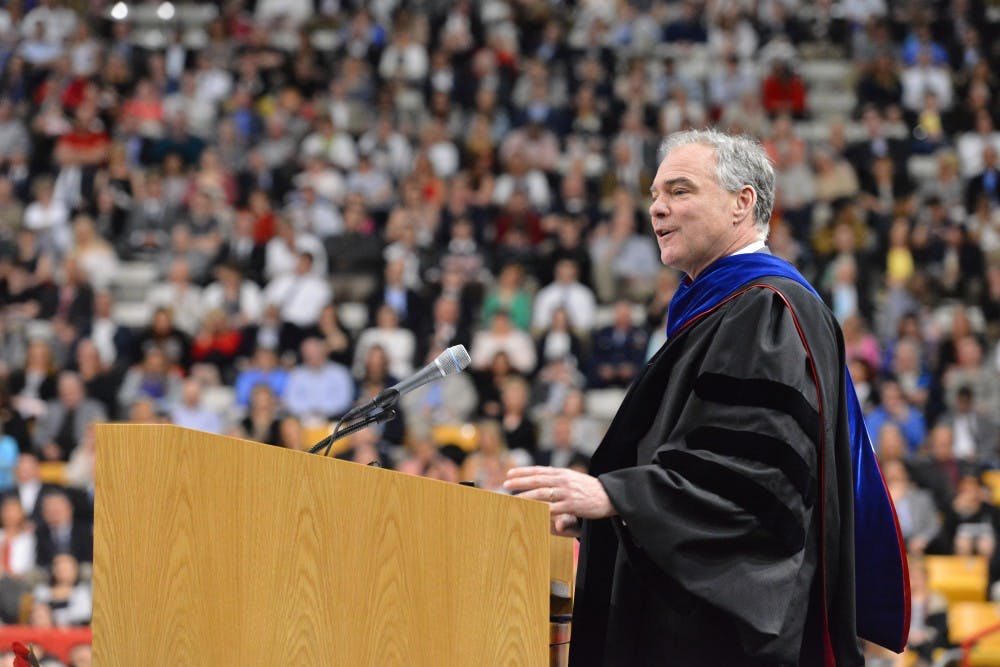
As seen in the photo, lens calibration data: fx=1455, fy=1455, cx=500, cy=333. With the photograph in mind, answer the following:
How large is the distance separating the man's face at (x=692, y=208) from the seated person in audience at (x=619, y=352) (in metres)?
6.92

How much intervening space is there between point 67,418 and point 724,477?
25.1 feet

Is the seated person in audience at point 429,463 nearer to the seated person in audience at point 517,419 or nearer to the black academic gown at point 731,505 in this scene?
the seated person in audience at point 517,419

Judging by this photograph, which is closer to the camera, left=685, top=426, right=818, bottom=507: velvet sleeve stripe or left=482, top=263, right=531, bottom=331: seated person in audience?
left=685, top=426, right=818, bottom=507: velvet sleeve stripe

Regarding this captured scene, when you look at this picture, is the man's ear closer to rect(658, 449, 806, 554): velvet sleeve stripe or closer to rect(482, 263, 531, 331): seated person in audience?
rect(658, 449, 806, 554): velvet sleeve stripe

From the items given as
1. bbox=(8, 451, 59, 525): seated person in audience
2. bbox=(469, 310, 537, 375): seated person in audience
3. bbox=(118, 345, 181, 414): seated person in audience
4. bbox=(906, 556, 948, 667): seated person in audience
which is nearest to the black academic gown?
bbox=(906, 556, 948, 667): seated person in audience

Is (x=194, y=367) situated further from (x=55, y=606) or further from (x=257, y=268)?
(x=55, y=606)

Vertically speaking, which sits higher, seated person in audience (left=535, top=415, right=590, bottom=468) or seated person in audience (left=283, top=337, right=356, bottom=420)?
seated person in audience (left=283, top=337, right=356, bottom=420)

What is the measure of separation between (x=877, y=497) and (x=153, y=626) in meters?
1.48

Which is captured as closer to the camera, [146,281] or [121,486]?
[121,486]

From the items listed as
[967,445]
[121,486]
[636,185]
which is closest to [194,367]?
[636,185]

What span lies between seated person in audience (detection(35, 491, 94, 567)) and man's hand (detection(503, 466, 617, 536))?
20.0 feet

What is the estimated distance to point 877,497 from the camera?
303 cm

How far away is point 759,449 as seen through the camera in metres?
2.75

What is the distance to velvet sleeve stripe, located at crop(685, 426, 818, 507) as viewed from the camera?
275 centimetres
